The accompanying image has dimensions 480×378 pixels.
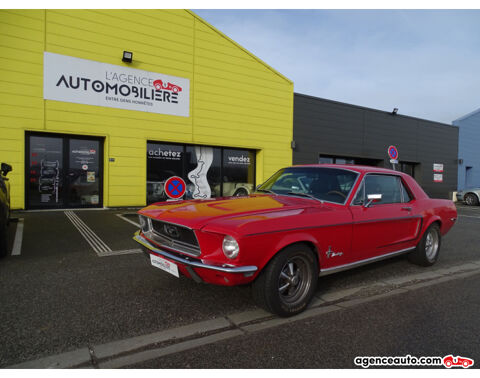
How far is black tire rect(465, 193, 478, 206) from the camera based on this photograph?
17728 mm

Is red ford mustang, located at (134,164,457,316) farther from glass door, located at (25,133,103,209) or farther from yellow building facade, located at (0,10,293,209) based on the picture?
glass door, located at (25,133,103,209)

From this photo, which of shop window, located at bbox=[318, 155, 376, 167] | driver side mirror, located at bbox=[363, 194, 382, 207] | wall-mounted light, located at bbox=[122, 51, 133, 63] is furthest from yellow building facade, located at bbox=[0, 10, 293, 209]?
driver side mirror, located at bbox=[363, 194, 382, 207]

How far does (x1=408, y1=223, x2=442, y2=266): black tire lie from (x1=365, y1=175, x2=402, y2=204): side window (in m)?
0.82

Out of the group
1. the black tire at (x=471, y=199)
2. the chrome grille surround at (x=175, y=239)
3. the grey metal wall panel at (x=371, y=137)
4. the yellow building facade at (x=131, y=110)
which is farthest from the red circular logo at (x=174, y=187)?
the black tire at (x=471, y=199)

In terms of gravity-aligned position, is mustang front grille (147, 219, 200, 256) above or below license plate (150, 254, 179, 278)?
above

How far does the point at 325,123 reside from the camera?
15.4 m

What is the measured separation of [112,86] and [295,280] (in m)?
9.64

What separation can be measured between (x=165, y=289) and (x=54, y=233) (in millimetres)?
4050

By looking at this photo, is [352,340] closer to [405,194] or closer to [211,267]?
[211,267]

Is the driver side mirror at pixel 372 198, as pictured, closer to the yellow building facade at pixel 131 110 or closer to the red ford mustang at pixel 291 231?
the red ford mustang at pixel 291 231

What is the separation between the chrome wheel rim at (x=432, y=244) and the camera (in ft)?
15.9

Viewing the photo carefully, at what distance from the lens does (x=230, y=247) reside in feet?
8.56

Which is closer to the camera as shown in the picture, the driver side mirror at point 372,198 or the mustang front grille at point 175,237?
the mustang front grille at point 175,237

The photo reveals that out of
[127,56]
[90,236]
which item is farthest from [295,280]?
[127,56]
